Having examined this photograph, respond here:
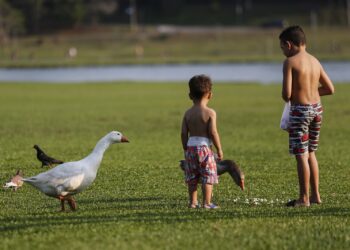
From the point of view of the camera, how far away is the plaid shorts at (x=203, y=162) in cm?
1065

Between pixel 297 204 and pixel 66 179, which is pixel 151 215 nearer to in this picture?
pixel 66 179

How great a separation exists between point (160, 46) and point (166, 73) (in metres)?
35.2

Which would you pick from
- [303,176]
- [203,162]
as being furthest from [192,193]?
[303,176]

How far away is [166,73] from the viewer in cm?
6669

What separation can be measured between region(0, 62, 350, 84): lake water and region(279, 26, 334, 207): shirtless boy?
134 feet

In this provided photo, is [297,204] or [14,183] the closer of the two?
[297,204]

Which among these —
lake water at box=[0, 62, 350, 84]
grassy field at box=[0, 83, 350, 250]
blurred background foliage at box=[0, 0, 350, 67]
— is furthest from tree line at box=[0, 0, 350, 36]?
grassy field at box=[0, 83, 350, 250]

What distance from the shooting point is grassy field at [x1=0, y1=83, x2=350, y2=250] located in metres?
8.73

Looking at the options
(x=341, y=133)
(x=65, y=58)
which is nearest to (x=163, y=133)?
(x=341, y=133)

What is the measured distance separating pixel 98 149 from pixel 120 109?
77.8ft

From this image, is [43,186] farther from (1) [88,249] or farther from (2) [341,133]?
(2) [341,133]

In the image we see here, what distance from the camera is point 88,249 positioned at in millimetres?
8203

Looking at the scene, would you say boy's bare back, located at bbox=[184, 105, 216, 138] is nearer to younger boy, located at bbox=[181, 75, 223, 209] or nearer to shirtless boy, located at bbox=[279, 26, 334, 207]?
younger boy, located at bbox=[181, 75, 223, 209]

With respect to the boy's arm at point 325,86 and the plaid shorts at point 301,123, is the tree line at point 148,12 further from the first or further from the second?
the plaid shorts at point 301,123
